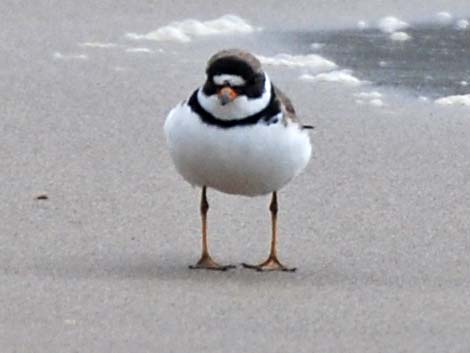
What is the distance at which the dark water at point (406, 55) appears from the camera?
32.4 feet

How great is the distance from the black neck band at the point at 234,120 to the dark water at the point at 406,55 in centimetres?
287

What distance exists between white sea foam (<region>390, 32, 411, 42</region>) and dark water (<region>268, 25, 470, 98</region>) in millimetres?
33

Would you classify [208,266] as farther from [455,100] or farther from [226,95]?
[455,100]

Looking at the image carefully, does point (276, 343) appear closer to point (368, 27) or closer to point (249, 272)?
point (249, 272)

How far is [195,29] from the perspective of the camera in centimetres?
1093

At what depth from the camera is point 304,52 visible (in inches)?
410

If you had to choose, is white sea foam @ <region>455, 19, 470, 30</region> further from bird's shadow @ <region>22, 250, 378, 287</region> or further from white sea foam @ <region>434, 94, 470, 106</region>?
bird's shadow @ <region>22, 250, 378, 287</region>

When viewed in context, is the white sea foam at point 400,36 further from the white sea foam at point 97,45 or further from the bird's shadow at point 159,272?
the bird's shadow at point 159,272

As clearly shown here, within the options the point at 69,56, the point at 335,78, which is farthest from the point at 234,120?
the point at 69,56

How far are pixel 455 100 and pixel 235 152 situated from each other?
289cm

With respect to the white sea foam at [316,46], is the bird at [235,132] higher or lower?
higher

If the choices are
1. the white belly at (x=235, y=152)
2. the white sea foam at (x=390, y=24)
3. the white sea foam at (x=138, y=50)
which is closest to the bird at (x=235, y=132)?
the white belly at (x=235, y=152)

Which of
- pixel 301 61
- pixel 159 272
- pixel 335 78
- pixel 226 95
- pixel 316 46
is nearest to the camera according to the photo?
pixel 226 95

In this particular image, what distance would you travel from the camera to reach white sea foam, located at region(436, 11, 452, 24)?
448 inches
